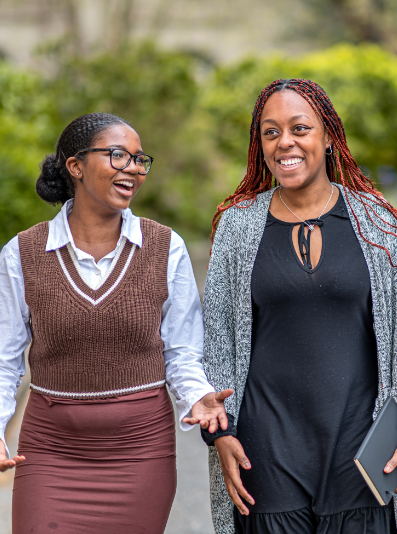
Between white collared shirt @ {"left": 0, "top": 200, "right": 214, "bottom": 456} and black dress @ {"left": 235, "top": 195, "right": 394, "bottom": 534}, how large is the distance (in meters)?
0.32

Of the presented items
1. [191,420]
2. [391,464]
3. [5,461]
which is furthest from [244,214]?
[5,461]

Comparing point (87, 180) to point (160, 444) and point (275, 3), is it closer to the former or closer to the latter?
point (160, 444)

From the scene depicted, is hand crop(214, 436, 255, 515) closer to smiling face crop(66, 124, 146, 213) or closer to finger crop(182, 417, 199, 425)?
finger crop(182, 417, 199, 425)

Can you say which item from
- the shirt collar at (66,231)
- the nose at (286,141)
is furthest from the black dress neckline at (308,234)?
the shirt collar at (66,231)

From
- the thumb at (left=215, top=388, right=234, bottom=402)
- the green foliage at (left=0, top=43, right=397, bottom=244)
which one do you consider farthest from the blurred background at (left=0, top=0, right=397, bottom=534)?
the thumb at (left=215, top=388, right=234, bottom=402)

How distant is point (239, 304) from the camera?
2.49 m

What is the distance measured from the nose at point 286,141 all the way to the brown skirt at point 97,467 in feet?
3.43

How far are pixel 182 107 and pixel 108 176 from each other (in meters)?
9.52

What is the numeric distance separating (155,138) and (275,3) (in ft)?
45.6

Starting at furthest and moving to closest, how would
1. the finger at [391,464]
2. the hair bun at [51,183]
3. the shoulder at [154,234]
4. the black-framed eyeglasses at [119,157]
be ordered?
the hair bun at [51,183] → the shoulder at [154,234] → the black-framed eyeglasses at [119,157] → the finger at [391,464]

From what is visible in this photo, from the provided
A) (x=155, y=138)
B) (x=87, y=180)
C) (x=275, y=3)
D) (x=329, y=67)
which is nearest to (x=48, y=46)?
(x=155, y=138)

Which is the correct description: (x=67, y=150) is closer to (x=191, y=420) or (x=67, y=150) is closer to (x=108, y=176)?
(x=108, y=176)

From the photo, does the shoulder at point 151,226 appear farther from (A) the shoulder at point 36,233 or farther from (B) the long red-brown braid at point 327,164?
(A) the shoulder at point 36,233

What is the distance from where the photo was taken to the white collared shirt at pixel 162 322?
2564 millimetres
